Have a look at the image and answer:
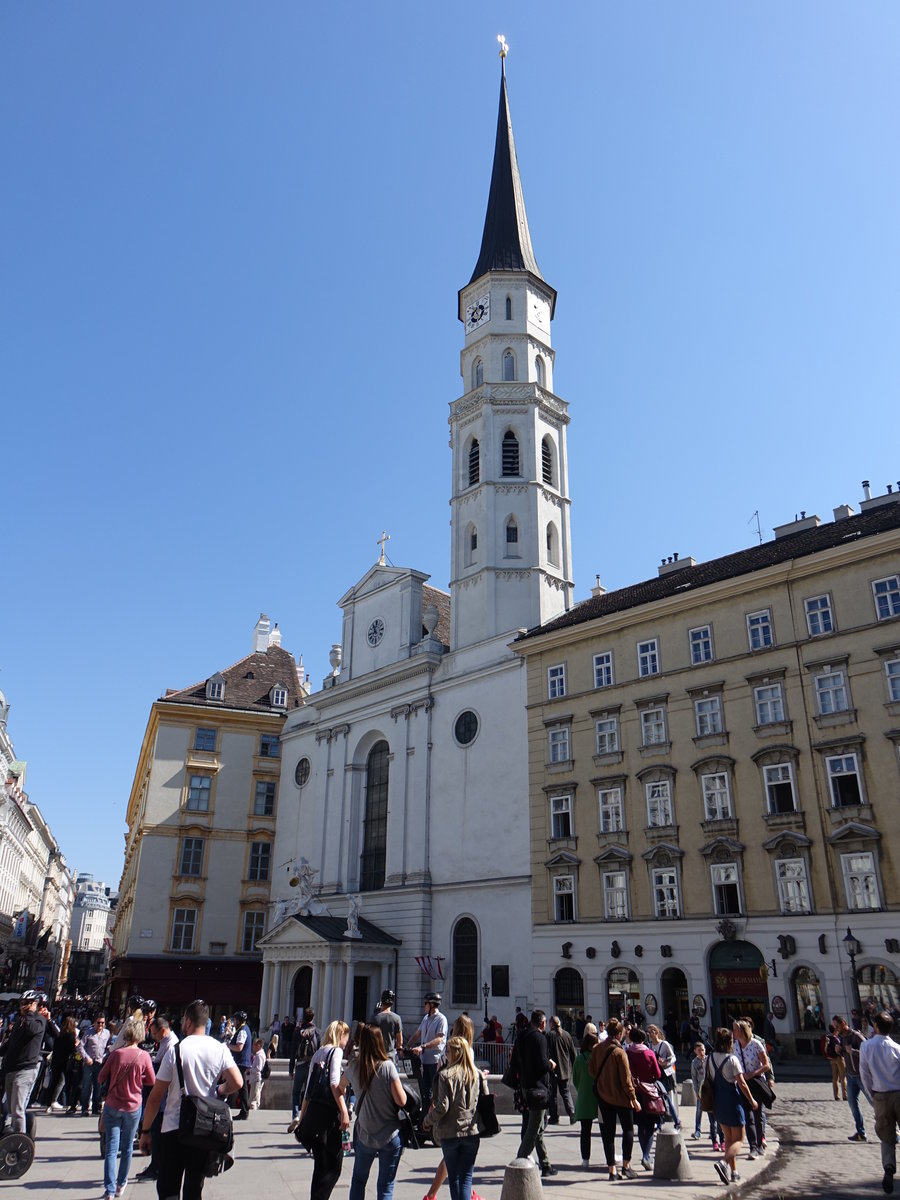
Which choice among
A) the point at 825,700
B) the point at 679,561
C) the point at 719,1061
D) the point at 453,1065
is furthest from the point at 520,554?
the point at 453,1065

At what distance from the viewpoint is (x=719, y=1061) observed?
1216 cm

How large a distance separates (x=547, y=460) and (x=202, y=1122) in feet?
136

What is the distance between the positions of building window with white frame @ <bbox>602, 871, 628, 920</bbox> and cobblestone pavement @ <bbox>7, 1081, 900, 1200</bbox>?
595 inches

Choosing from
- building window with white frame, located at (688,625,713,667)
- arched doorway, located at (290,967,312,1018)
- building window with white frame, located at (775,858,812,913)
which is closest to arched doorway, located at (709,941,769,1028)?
building window with white frame, located at (775,858,812,913)

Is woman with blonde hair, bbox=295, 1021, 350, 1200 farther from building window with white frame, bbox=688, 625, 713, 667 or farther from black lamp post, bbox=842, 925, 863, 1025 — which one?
building window with white frame, bbox=688, 625, 713, 667

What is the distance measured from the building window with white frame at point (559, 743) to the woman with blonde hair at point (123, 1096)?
2623cm

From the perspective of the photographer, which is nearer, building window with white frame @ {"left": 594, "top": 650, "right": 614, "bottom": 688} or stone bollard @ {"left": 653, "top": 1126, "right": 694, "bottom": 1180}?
stone bollard @ {"left": 653, "top": 1126, "right": 694, "bottom": 1180}

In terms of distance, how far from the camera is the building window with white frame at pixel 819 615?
29.4 metres

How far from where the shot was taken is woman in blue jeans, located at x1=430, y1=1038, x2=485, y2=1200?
323 inches

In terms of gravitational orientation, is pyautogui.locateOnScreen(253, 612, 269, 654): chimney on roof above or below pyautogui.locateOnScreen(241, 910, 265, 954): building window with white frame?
above

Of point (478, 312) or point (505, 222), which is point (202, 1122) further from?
point (505, 222)

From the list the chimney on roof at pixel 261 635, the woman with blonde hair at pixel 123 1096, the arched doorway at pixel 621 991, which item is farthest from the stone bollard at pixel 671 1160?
the chimney on roof at pixel 261 635

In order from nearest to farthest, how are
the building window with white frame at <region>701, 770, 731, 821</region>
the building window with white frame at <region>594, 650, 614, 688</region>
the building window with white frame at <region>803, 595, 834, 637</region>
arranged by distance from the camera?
1. the building window with white frame at <region>803, 595, 834, 637</region>
2. the building window with white frame at <region>701, 770, 731, 821</region>
3. the building window with white frame at <region>594, 650, 614, 688</region>

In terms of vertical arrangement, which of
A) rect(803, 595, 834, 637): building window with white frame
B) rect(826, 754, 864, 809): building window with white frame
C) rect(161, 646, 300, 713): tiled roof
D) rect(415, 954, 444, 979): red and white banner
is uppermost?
rect(161, 646, 300, 713): tiled roof
